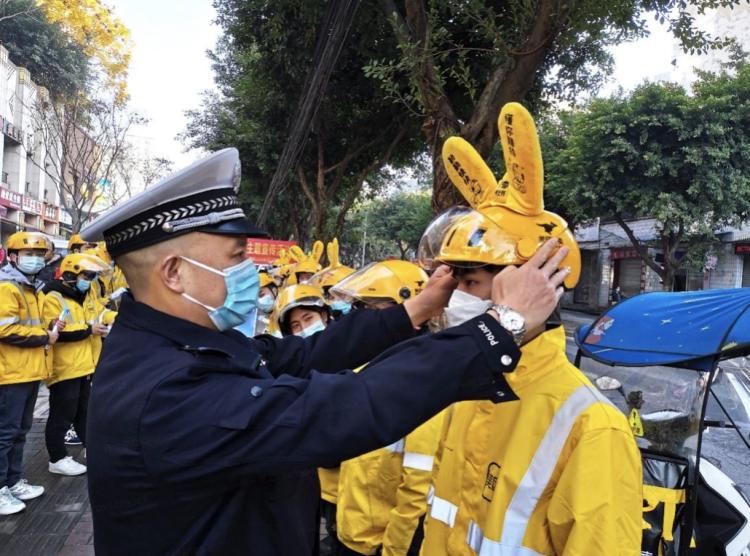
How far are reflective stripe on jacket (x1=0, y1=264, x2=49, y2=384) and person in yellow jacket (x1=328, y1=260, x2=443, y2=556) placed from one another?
308cm

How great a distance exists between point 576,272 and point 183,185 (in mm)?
1156

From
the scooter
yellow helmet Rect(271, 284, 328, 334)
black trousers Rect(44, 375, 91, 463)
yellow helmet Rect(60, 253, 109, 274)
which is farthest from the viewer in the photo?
yellow helmet Rect(60, 253, 109, 274)

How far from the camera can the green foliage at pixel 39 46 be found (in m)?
22.6

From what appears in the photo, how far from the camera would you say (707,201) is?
53.9 feet

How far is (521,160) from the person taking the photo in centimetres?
161

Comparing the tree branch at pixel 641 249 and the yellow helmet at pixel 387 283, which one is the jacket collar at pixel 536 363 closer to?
the yellow helmet at pixel 387 283

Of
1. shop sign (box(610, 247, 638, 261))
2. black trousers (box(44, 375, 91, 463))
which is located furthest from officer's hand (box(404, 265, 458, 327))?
shop sign (box(610, 247, 638, 261))

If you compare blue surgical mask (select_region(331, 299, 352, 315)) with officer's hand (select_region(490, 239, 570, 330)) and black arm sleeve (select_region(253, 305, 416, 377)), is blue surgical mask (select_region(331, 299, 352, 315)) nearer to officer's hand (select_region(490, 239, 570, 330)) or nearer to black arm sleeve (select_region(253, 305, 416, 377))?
black arm sleeve (select_region(253, 305, 416, 377))

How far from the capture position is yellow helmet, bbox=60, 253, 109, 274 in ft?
18.6

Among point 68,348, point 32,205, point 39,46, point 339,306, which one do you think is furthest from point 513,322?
point 32,205

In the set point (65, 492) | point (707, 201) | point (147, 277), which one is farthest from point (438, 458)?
point (707, 201)

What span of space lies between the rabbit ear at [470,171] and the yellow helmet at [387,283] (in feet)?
5.52

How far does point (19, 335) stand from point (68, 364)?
850 millimetres

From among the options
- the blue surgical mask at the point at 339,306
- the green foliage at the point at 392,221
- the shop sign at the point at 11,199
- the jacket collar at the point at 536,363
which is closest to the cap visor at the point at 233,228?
the jacket collar at the point at 536,363
